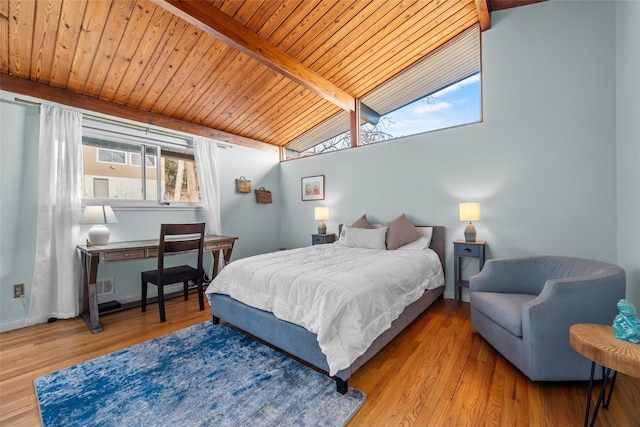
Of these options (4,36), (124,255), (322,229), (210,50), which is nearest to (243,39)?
(210,50)

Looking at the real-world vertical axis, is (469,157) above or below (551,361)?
above

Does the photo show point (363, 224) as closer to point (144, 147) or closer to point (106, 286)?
point (144, 147)

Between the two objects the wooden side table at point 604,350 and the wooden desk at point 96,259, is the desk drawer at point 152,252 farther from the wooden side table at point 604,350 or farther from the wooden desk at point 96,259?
the wooden side table at point 604,350

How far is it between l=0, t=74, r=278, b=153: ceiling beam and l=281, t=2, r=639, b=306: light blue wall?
314cm

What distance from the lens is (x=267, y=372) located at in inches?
72.9

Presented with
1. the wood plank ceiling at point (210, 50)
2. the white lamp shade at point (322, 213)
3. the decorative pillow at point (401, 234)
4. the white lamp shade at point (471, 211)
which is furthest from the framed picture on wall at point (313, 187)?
the white lamp shade at point (471, 211)

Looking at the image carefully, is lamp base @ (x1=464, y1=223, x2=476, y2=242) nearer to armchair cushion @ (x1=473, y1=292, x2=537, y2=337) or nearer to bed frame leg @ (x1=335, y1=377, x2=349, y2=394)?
armchair cushion @ (x1=473, y1=292, x2=537, y2=337)

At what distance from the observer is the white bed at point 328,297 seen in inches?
64.3

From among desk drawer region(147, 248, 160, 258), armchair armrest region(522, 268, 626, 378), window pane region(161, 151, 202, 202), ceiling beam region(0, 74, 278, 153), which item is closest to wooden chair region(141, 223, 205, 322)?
desk drawer region(147, 248, 160, 258)

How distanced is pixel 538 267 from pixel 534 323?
2.93 ft

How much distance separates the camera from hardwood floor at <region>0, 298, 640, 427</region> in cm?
142

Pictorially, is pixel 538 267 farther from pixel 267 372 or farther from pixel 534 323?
pixel 267 372

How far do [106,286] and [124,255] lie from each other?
85 centimetres

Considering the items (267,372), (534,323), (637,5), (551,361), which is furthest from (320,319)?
(637,5)
